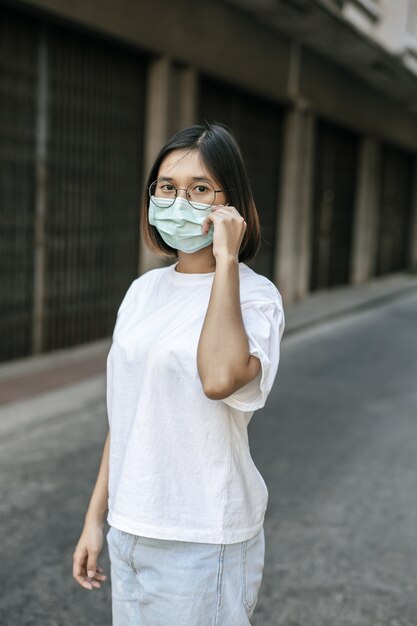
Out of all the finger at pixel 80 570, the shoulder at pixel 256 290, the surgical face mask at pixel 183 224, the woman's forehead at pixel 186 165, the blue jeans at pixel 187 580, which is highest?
the woman's forehead at pixel 186 165

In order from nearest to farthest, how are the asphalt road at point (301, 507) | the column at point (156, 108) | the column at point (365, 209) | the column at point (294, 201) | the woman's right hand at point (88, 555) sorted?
the woman's right hand at point (88, 555), the asphalt road at point (301, 507), the column at point (156, 108), the column at point (294, 201), the column at point (365, 209)

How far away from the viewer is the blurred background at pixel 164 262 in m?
4.49

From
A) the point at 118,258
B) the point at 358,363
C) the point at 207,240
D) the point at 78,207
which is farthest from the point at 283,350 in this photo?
the point at 207,240

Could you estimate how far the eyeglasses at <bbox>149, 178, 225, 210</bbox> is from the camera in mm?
2059

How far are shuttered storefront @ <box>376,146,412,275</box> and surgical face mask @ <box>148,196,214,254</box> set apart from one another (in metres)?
18.6

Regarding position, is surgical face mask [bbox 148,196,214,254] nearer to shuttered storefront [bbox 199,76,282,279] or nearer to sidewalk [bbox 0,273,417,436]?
sidewalk [bbox 0,273,417,436]

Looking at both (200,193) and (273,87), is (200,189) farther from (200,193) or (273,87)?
(273,87)

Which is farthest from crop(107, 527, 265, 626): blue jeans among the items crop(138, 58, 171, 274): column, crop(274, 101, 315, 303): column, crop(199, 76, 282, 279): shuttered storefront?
crop(274, 101, 315, 303): column

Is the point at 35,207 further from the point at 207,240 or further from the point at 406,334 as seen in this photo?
the point at 207,240

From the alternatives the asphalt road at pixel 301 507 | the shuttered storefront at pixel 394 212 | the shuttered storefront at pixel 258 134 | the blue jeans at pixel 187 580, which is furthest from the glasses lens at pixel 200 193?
the shuttered storefront at pixel 394 212

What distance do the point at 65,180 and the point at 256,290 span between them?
7.22 meters

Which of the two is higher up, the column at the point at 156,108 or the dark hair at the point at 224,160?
the column at the point at 156,108

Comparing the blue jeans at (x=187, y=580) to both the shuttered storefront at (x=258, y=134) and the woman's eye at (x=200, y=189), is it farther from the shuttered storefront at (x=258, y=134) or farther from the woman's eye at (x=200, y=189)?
the shuttered storefront at (x=258, y=134)

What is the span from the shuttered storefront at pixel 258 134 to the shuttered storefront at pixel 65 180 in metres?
2.01
